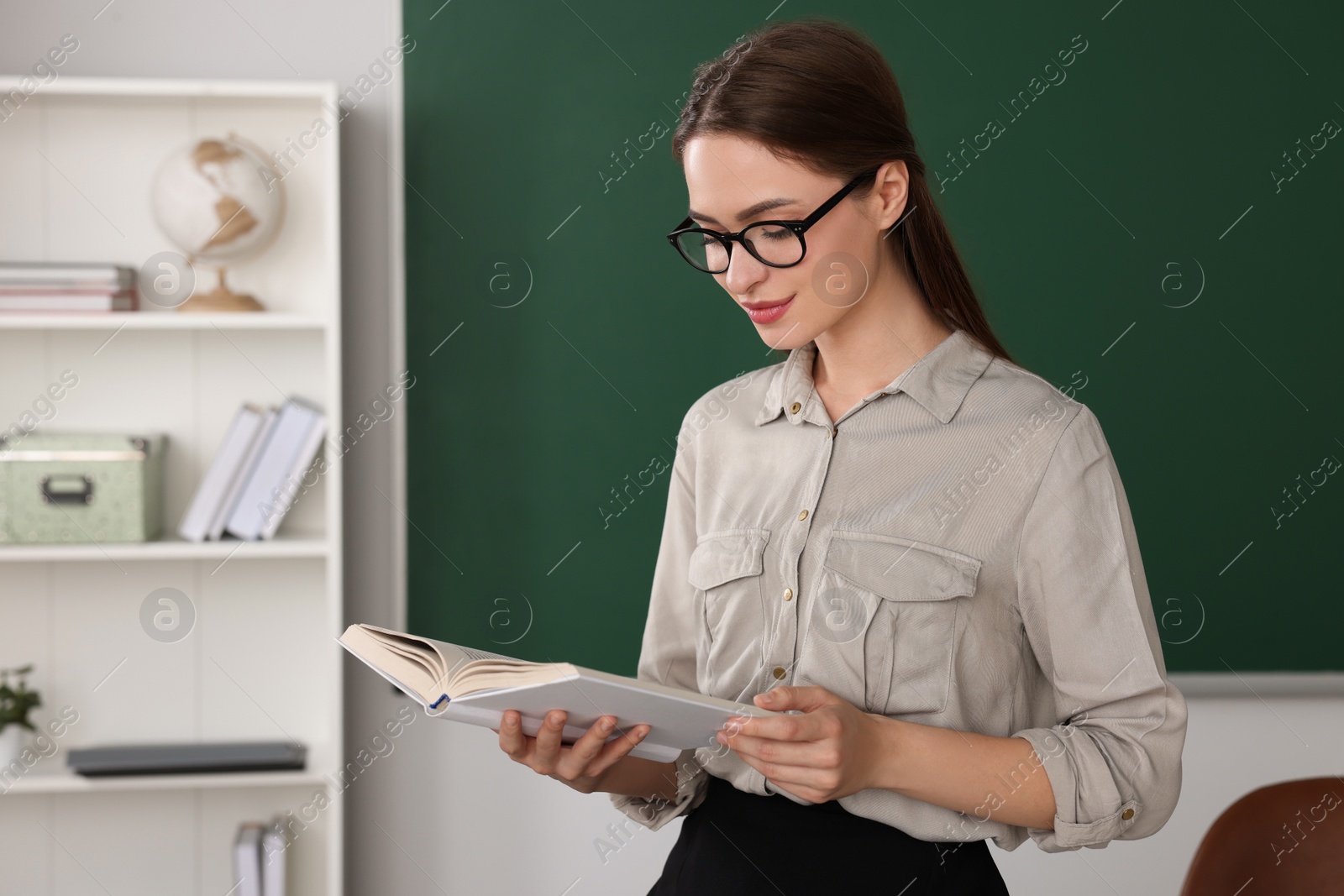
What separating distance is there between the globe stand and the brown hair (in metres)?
1.31

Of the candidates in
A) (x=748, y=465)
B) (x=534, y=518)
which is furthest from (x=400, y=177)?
(x=748, y=465)

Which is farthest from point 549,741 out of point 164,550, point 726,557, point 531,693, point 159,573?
point 159,573

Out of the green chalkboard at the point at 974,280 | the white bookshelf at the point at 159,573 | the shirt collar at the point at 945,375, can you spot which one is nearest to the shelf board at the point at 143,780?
the white bookshelf at the point at 159,573

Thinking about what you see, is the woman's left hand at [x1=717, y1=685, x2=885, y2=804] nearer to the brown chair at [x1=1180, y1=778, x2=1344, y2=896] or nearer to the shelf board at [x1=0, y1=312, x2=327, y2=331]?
the brown chair at [x1=1180, y1=778, x2=1344, y2=896]

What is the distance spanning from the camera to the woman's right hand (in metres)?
0.97

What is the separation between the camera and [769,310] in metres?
1.05

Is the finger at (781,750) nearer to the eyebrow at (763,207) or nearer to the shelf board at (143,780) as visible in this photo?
the eyebrow at (763,207)

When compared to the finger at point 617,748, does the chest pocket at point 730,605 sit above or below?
above

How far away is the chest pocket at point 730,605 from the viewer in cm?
113

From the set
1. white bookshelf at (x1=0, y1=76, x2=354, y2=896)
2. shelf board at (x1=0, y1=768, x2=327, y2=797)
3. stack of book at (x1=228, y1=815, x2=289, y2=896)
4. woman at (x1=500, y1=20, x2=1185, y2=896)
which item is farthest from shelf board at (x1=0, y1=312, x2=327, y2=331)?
woman at (x1=500, y1=20, x2=1185, y2=896)

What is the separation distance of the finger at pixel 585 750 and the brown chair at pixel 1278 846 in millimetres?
909

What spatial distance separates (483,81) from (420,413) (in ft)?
2.34

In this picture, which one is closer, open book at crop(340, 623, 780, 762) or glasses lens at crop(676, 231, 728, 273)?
open book at crop(340, 623, 780, 762)

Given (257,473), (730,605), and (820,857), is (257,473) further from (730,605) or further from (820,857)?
(820,857)
